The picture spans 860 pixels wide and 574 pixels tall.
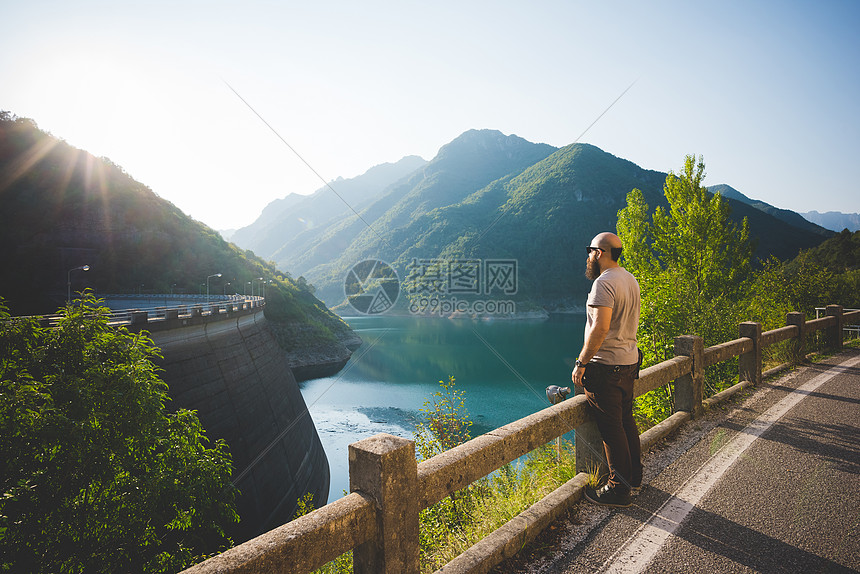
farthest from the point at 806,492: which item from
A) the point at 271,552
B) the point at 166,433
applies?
the point at 166,433

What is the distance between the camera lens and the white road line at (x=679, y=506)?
2.84 m

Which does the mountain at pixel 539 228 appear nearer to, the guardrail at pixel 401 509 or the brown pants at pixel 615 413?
the brown pants at pixel 615 413

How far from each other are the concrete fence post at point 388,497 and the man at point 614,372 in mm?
1788

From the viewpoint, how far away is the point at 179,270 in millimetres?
60000

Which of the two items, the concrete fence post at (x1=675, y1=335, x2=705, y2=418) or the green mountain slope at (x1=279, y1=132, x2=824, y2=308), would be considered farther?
the green mountain slope at (x1=279, y1=132, x2=824, y2=308)

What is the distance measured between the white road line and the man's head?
2012 millimetres

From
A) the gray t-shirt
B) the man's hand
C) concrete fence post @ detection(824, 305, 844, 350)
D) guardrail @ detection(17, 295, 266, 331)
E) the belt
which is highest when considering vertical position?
the gray t-shirt

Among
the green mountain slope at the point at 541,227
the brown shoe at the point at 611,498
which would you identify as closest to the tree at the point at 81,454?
the brown shoe at the point at 611,498

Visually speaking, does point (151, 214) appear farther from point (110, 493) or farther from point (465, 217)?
point (465, 217)

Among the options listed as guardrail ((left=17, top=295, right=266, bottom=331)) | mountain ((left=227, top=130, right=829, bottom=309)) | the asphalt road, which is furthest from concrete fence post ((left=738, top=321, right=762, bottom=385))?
mountain ((left=227, top=130, right=829, bottom=309))

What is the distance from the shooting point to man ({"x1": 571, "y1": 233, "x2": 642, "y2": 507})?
3.42 meters

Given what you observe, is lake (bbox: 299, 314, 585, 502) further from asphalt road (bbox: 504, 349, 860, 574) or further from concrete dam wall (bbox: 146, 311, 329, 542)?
asphalt road (bbox: 504, 349, 860, 574)

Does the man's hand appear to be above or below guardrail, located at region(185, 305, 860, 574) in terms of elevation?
above

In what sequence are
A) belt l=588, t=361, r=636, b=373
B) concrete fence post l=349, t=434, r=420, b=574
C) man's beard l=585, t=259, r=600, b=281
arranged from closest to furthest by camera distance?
concrete fence post l=349, t=434, r=420, b=574 → belt l=588, t=361, r=636, b=373 → man's beard l=585, t=259, r=600, b=281
